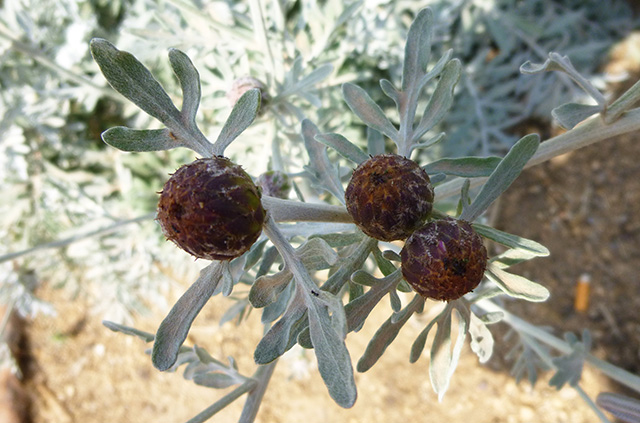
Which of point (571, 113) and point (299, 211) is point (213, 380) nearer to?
point (299, 211)

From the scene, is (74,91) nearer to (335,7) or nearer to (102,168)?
(102,168)

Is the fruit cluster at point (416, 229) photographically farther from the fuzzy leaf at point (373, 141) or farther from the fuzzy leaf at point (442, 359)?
the fuzzy leaf at point (373, 141)

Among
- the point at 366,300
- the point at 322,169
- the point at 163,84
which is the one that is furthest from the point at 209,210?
the point at 163,84

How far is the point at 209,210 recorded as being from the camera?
762 millimetres

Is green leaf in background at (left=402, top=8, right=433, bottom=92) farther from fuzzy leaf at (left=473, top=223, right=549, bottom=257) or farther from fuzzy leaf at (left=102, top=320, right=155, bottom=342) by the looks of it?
fuzzy leaf at (left=102, top=320, right=155, bottom=342)

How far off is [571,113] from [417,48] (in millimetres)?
335

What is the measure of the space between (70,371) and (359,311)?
3.25 m

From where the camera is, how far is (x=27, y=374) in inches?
140

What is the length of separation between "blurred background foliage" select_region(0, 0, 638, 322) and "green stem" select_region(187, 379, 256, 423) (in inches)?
33.1

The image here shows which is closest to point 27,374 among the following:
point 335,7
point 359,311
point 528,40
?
point 335,7

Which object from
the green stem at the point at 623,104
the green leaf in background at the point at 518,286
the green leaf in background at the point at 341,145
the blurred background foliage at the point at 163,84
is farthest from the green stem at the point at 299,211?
the blurred background foliage at the point at 163,84

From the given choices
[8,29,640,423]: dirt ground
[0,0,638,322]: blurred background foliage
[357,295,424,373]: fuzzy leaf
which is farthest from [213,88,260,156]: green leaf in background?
[8,29,640,423]: dirt ground

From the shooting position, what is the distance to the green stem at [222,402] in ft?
3.68

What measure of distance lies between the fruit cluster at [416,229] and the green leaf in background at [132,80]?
13.6 inches
